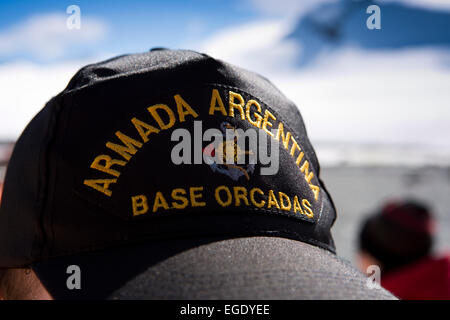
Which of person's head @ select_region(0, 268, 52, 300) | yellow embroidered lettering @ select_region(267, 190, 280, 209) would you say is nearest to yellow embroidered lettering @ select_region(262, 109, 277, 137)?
yellow embroidered lettering @ select_region(267, 190, 280, 209)

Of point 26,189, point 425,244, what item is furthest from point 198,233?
point 425,244

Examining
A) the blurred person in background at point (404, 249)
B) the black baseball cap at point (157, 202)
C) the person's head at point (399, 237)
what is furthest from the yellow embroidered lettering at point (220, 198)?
the person's head at point (399, 237)

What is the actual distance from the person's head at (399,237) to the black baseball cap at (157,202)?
60.9 inches

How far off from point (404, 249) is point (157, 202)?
1.77 m

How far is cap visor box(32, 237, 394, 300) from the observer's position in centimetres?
65

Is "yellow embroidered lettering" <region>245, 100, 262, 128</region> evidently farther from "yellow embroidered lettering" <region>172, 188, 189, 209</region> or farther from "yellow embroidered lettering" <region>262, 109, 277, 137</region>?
"yellow embroidered lettering" <region>172, 188, 189, 209</region>

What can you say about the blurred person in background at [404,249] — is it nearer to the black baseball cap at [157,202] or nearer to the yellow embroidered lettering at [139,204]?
the black baseball cap at [157,202]

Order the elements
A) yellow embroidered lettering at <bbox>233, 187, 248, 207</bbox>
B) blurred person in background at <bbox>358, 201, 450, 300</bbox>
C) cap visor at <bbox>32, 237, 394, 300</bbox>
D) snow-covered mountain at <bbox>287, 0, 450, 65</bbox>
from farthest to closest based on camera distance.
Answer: snow-covered mountain at <bbox>287, 0, 450, 65</bbox> → blurred person in background at <bbox>358, 201, 450, 300</bbox> → yellow embroidered lettering at <bbox>233, 187, 248, 207</bbox> → cap visor at <bbox>32, 237, 394, 300</bbox>

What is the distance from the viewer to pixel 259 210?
0.77 meters

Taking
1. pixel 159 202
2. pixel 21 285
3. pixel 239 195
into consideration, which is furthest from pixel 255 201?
pixel 21 285

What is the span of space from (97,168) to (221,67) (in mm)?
277

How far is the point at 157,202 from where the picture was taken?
28.6 inches

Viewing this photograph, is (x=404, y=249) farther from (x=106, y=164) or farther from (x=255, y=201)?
(x=106, y=164)
